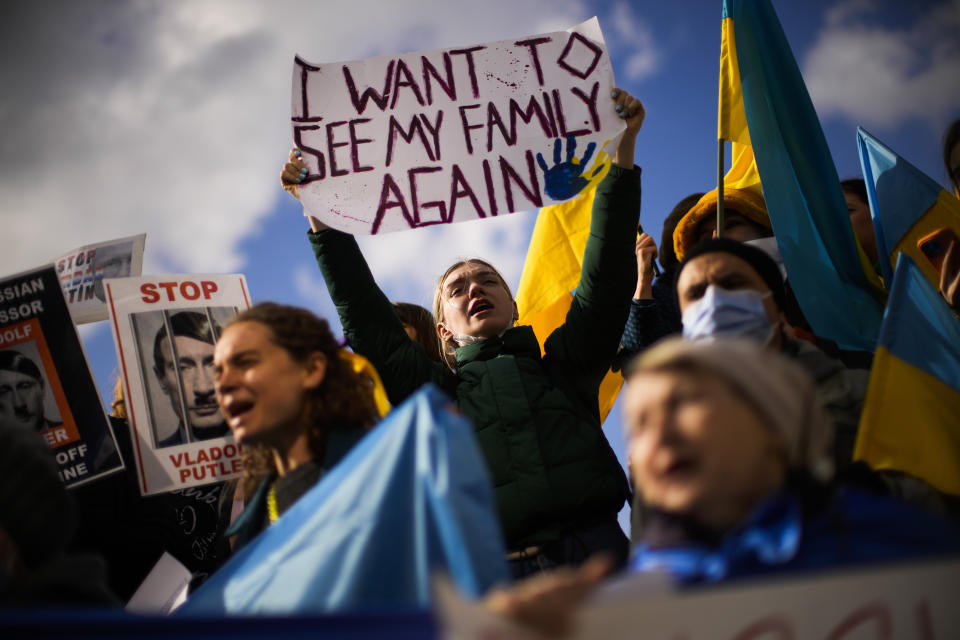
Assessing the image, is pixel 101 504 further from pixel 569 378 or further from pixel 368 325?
pixel 569 378

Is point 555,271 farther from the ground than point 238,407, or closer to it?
farther from the ground

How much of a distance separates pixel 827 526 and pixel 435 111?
274 centimetres

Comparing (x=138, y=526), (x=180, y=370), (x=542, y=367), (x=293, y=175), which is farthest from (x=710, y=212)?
(x=138, y=526)

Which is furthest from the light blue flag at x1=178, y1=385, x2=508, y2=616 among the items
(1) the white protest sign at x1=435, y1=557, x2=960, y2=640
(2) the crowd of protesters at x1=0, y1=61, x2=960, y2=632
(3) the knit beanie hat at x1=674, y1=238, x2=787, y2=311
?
(3) the knit beanie hat at x1=674, y1=238, x2=787, y2=311

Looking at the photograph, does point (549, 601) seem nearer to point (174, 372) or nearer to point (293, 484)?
point (293, 484)

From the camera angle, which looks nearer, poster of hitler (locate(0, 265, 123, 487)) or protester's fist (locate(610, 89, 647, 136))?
poster of hitler (locate(0, 265, 123, 487))

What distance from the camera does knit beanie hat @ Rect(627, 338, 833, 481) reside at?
171 cm

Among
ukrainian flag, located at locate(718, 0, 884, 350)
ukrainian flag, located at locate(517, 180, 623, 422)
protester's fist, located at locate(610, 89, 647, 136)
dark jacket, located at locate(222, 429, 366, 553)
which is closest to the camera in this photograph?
dark jacket, located at locate(222, 429, 366, 553)

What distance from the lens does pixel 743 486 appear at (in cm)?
165

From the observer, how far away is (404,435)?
208 centimetres

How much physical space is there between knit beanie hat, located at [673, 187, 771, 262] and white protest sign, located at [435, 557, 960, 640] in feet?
7.84

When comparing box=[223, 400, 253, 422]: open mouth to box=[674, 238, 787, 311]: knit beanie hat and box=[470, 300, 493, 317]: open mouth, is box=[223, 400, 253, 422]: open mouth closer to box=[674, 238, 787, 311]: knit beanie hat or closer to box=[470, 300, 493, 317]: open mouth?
box=[470, 300, 493, 317]: open mouth

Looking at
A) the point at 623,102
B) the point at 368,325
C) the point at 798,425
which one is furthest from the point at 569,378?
the point at 798,425

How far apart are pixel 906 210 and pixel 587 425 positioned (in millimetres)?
1967
